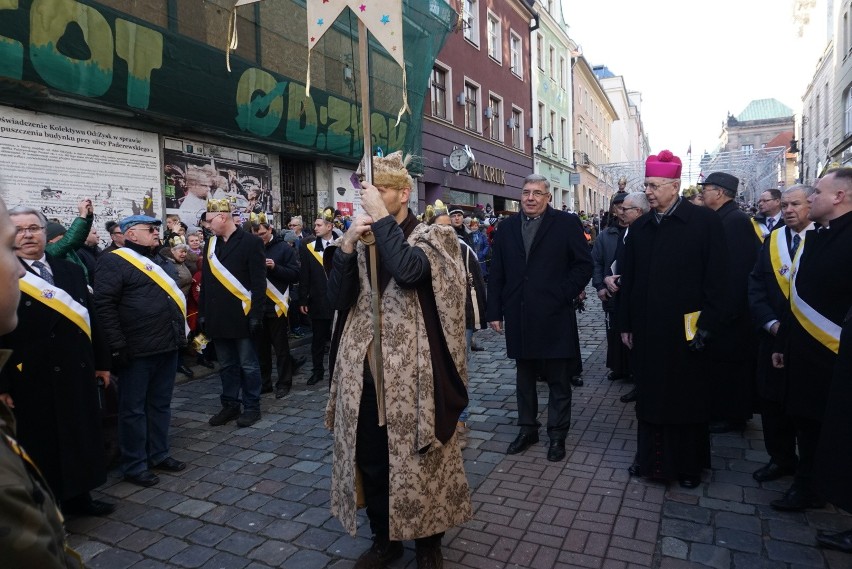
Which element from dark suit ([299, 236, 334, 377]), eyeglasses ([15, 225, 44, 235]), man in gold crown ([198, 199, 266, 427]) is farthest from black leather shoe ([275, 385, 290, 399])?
eyeglasses ([15, 225, 44, 235])

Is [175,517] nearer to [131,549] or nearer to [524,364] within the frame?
[131,549]

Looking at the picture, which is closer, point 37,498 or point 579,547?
point 37,498

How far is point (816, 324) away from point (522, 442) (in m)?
2.18

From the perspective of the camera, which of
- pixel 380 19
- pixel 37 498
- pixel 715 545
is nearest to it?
pixel 37 498

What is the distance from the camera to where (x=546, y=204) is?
15.3 feet

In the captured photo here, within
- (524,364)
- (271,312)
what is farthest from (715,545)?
(271,312)

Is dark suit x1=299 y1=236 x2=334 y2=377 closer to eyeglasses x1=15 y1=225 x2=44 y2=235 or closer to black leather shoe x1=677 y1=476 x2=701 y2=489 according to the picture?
eyeglasses x1=15 y1=225 x2=44 y2=235

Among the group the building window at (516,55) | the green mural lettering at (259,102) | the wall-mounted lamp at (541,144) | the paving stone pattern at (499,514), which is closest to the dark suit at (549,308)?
the paving stone pattern at (499,514)

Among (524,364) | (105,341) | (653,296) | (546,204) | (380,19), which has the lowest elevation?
(524,364)

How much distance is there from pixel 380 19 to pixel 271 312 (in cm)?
429

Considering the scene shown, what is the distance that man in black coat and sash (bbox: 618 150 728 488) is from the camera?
3.79m

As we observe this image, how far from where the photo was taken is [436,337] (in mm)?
2781

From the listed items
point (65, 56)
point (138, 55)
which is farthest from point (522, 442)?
point (138, 55)

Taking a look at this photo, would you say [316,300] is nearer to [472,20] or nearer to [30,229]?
[30,229]
